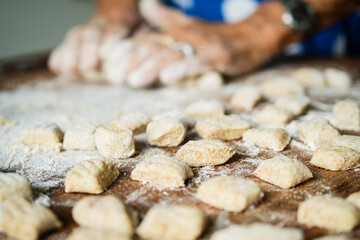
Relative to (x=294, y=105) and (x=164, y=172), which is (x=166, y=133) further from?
(x=294, y=105)

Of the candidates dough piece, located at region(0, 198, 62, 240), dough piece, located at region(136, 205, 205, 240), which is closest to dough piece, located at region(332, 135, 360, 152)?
dough piece, located at region(136, 205, 205, 240)

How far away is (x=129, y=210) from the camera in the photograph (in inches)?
28.0

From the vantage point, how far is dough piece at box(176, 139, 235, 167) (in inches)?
36.2

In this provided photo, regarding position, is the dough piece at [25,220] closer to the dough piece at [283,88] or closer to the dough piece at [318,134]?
the dough piece at [318,134]

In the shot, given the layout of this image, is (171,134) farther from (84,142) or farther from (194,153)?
(84,142)

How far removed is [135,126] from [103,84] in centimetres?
78

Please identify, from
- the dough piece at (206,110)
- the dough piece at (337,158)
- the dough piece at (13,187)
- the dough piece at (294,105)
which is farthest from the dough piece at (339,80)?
the dough piece at (13,187)

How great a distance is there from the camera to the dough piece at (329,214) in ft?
2.16

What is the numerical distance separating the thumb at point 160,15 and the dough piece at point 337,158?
1.43m

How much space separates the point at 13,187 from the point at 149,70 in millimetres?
1046

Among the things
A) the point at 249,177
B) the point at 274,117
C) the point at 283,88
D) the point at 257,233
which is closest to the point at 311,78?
the point at 283,88

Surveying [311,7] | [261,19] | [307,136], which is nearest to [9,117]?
[307,136]

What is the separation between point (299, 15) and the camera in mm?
1928

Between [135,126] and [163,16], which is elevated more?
[163,16]
